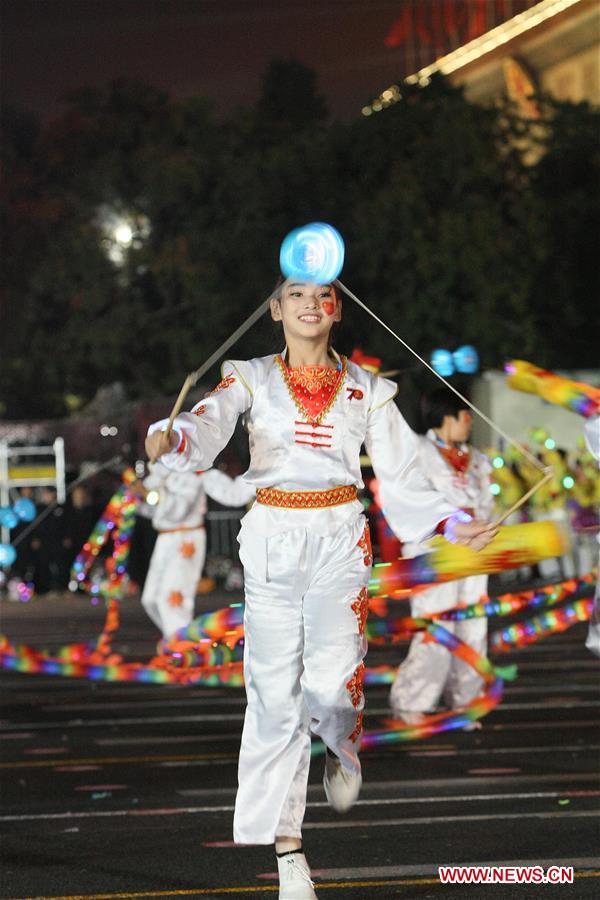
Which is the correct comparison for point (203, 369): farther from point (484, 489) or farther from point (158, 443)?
point (484, 489)

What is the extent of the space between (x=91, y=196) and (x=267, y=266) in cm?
599

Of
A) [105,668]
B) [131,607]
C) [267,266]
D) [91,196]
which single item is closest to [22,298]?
[91,196]

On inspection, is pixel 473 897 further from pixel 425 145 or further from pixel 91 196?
pixel 91 196

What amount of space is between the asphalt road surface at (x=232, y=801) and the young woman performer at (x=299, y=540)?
0.40m

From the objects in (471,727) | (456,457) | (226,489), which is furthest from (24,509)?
(471,727)

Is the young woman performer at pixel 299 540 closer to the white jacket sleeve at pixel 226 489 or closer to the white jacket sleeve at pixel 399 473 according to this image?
the white jacket sleeve at pixel 399 473

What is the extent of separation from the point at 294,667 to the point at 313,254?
4.29ft

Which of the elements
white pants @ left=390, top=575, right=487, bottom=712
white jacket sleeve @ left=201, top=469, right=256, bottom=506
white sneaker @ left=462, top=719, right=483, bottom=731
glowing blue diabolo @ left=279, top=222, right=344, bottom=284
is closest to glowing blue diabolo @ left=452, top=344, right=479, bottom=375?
white pants @ left=390, top=575, right=487, bottom=712

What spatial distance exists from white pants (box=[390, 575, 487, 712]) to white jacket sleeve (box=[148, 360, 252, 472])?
4.43 metres

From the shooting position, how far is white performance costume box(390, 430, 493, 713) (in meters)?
9.91

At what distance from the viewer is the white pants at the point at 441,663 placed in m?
10.2

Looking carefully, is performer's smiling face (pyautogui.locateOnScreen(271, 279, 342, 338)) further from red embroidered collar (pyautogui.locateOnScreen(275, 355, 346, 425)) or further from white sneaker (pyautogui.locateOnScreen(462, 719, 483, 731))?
white sneaker (pyautogui.locateOnScreen(462, 719, 483, 731))

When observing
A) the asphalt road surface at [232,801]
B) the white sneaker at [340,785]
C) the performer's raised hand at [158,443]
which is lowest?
the asphalt road surface at [232,801]

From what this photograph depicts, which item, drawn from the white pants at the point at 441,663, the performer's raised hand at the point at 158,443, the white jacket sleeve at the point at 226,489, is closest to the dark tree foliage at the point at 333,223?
the white jacket sleeve at the point at 226,489
